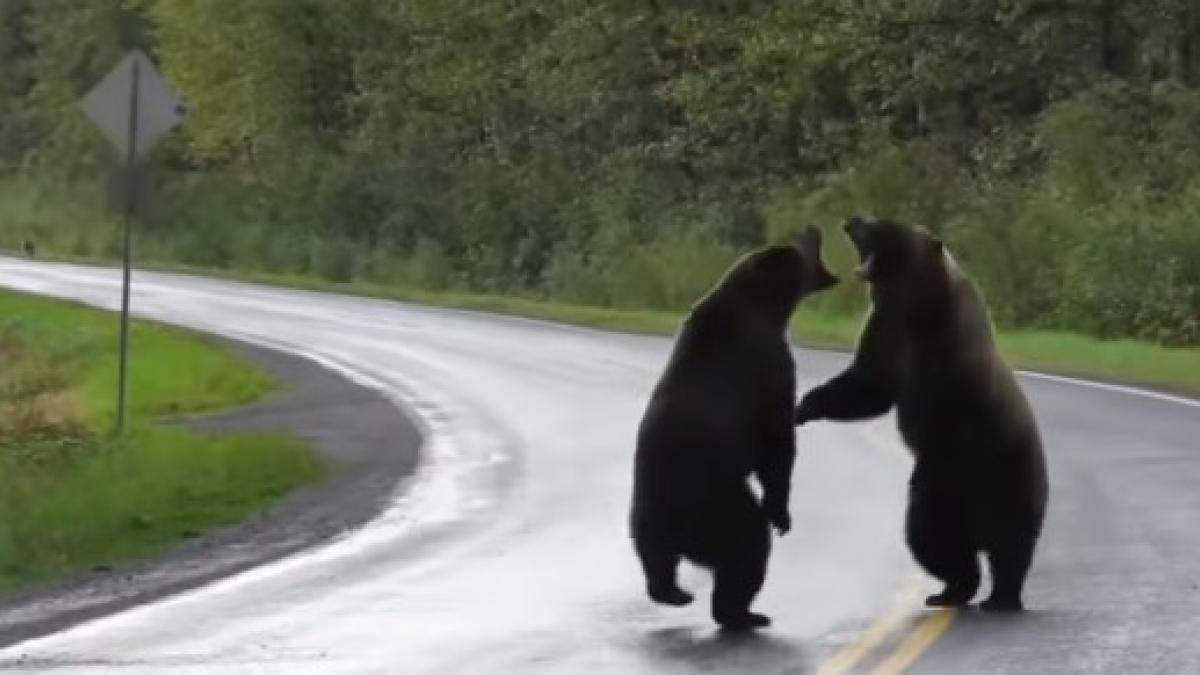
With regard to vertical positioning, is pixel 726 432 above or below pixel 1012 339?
above

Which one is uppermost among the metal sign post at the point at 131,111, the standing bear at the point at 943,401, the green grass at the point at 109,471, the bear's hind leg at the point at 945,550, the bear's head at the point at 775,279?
the metal sign post at the point at 131,111

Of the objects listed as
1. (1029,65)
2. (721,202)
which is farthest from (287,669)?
(721,202)

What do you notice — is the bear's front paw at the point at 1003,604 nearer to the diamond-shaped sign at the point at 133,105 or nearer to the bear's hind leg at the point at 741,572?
the bear's hind leg at the point at 741,572

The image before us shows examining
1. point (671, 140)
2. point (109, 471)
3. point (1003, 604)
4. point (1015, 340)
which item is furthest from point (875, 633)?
point (671, 140)

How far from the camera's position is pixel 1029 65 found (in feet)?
144

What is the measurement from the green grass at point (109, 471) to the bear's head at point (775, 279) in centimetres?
530

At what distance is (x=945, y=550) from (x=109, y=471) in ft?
28.6

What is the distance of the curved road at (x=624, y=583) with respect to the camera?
33.2 ft

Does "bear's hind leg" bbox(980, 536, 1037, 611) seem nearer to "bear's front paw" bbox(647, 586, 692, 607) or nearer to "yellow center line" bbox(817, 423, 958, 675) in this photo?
"yellow center line" bbox(817, 423, 958, 675)

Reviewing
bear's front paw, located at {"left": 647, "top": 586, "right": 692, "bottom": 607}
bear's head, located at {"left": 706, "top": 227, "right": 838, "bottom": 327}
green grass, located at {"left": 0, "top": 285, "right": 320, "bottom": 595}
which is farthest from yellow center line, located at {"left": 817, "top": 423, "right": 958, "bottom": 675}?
green grass, located at {"left": 0, "top": 285, "right": 320, "bottom": 595}

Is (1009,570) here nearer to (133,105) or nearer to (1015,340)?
A: (133,105)

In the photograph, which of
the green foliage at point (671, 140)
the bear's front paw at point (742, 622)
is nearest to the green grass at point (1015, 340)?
the green foliage at point (671, 140)

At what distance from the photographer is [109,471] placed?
58.5ft

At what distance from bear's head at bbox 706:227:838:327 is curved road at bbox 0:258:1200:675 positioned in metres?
1.33
